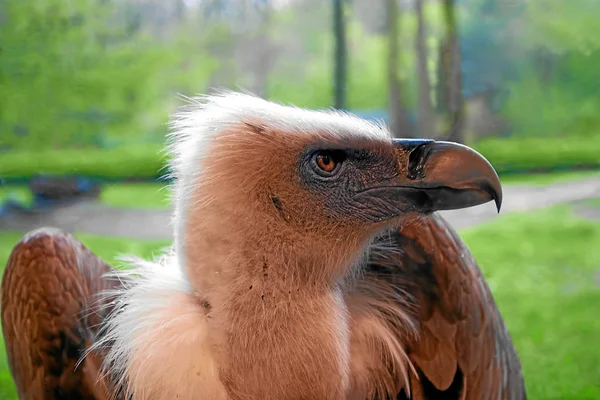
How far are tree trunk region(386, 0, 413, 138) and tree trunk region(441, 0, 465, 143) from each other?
0.11m

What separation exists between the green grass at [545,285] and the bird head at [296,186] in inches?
25.5

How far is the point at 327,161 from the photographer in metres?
0.87

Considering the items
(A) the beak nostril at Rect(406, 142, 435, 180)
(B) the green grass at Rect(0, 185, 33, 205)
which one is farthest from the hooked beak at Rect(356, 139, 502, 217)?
(B) the green grass at Rect(0, 185, 33, 205)

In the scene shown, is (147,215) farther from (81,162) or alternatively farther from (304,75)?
(304,75)

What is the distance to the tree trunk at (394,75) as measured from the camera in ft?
4.80

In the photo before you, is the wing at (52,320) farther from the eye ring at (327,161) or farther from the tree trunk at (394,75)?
the tree trunk at (394,75)

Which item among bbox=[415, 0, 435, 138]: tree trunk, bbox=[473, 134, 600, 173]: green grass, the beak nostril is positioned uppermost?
bbox=[415, 0, 435, 138]: tree trunk

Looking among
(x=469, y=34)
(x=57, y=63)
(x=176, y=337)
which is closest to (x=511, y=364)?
(x=176, y=337)

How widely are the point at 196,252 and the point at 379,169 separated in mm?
283

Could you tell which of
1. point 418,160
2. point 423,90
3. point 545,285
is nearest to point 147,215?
point 423,90

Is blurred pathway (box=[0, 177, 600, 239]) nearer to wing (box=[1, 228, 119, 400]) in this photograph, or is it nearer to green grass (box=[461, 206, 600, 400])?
green grass (box=[461, 206, 600, 400])

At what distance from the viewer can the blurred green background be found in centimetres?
148

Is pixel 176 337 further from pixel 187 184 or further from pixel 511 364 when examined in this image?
pixel 511 364

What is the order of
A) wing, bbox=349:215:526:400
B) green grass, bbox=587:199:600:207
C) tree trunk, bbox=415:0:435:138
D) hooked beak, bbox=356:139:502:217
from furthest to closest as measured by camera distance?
green grass, bbox=587:199:600:207, tree trunk, bbox=415:0:435:138, wing, bbox=349:215:526:400, hooked beak, bbox=356:139:502:217
